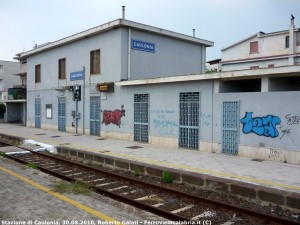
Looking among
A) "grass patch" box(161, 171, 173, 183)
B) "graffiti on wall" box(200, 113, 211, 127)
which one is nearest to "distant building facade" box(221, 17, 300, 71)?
"graffiti on wall" box(200, 113, 211, 127)

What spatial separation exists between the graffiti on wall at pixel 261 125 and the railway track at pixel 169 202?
501 centimetres

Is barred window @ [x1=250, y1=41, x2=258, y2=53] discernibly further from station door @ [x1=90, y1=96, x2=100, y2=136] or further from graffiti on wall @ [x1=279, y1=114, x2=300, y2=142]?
graffiti on wall @ [x1=279, y1=114, x2=300, y2=142]

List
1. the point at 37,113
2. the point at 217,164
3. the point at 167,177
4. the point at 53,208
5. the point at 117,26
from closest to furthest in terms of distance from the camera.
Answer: the point at 53,208 → the point at 167,177 → the point at 217,164 → the point at 117,26 → the point at 37,113

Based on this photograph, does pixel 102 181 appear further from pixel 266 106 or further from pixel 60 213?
pixel 266 106

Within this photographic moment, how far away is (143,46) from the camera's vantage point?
19172mm

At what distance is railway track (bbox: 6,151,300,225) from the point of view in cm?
627

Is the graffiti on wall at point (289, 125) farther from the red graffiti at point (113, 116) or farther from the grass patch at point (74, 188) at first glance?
A: the red graffiti at point (113, 116)

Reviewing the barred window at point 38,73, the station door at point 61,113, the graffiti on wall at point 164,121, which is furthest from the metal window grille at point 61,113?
the graffiti on wall at point 164,121

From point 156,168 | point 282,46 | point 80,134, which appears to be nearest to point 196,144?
point 156,168

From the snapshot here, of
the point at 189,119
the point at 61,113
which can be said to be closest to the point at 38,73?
the point at 61,113

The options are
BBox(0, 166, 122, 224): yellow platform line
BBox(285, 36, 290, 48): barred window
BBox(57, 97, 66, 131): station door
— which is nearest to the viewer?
BBox(0, 166, 122, 224): yellow platform line

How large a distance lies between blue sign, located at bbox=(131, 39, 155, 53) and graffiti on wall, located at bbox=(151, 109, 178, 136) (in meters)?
4.82

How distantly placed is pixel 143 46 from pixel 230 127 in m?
8.75

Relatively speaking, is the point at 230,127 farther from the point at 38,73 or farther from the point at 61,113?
the point at 38,73
